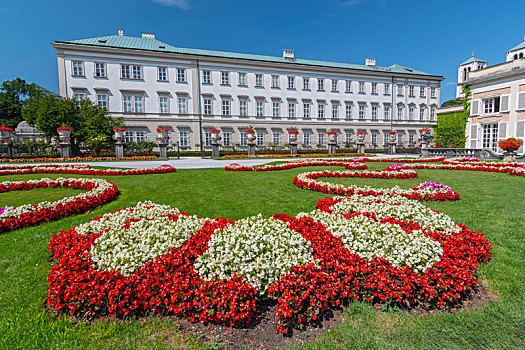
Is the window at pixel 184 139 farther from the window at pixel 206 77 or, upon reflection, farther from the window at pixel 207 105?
the window at pixel 206 77

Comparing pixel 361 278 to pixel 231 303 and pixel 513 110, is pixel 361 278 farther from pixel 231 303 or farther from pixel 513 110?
pixel 513 110

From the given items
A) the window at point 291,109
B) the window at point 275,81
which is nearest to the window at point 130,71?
the window at point 275,81

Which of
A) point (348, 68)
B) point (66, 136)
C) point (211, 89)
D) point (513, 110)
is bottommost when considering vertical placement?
point (66, 136)

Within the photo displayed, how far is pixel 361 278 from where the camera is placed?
109 inches

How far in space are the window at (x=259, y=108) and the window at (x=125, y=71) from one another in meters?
16.1

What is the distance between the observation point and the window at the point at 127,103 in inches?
1245

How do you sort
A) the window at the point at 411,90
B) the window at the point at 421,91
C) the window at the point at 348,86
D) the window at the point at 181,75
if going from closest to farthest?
the window at the point at 181,75, the window at the point at 348,86, the window at the point at 411,90, the window at the point at 421,91

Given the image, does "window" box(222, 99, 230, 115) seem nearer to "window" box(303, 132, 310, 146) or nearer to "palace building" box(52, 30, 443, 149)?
"palace building" box(52, 30, 443, 149)

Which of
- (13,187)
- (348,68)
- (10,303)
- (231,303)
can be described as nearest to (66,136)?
(13,187)

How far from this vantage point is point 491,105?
87.5ft

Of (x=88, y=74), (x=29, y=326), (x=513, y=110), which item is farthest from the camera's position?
(x=88, y=74)

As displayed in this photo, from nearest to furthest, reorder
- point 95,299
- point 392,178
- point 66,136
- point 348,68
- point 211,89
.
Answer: point 95,299, point 392,178, point 66,136, point 211,89, point 348,68

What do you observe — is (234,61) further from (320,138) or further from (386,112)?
(386,112)

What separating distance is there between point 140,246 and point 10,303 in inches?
51.3
